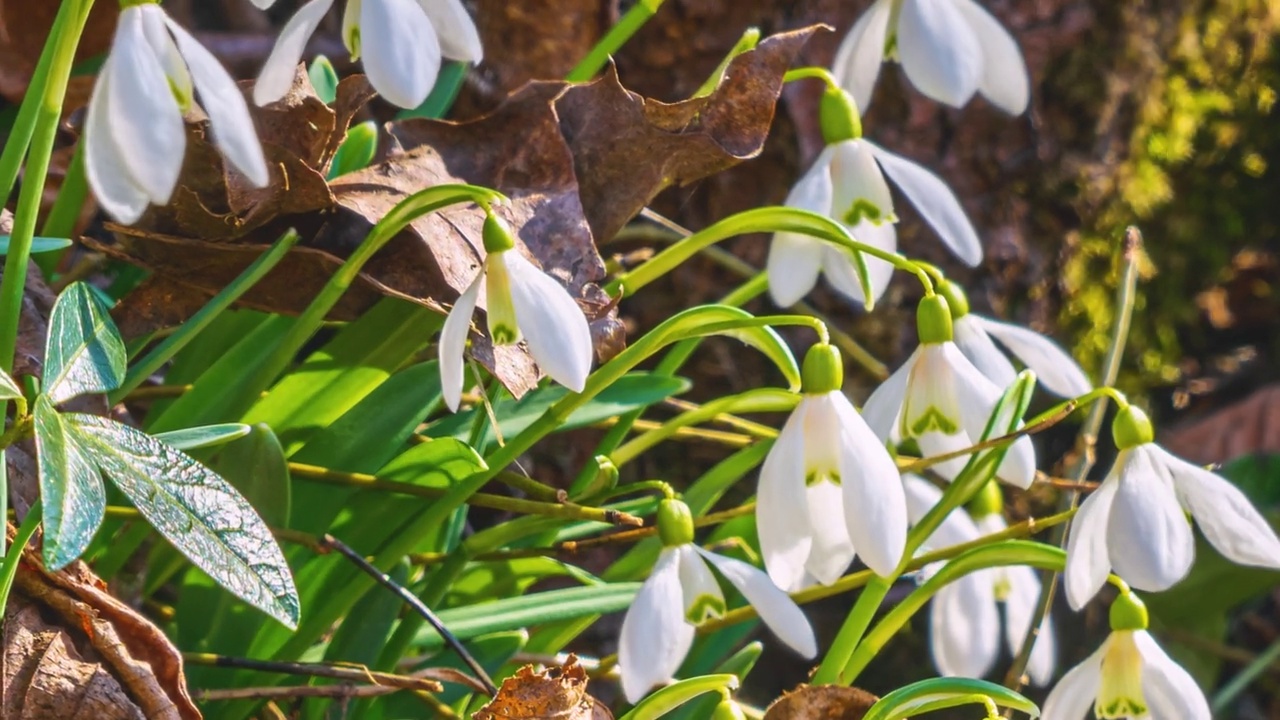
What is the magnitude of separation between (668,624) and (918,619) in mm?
1057

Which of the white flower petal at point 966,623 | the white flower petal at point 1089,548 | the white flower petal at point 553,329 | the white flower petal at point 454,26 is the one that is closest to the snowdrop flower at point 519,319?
the white flower petal at point 553,329

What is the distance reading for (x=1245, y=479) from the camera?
1.81 metres

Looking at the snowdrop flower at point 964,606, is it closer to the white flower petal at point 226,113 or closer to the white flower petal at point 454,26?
the white flower petal at point 454,26

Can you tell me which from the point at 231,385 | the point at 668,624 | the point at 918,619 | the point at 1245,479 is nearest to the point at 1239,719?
the point at 1245,479

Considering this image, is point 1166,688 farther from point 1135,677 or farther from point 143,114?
point 143,114

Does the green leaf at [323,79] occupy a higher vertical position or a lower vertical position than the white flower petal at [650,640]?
higher

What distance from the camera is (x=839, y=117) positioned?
993 millimetres

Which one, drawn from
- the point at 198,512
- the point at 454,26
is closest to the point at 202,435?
the point at 198,512

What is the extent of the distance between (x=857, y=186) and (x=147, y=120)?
0.55 m

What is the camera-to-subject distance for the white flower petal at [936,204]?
0.96 meters

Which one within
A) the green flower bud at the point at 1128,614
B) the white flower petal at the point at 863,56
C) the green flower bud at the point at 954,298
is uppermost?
the white flower petal at the point at 863,56

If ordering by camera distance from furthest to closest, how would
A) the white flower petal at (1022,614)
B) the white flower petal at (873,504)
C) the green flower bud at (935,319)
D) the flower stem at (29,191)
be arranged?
the white flower petal at (1022,614)
the green flower bud at (935,319)
the white flower petal at (873,504)
the flower stem at (29,191)

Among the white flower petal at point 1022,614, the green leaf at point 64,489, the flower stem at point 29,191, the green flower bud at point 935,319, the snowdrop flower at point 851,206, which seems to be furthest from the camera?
the white flower petal at point 1022,614

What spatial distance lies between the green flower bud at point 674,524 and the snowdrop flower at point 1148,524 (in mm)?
235
